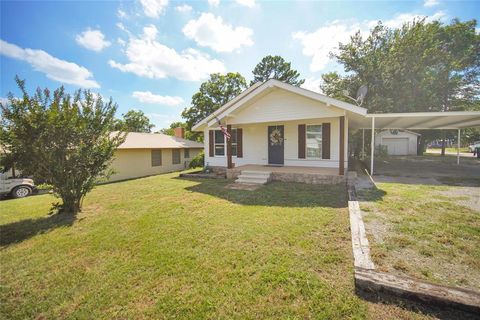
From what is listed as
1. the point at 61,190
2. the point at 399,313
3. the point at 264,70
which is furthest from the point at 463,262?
the point at 264,70

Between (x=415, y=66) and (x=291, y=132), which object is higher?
(x=415, y=66)

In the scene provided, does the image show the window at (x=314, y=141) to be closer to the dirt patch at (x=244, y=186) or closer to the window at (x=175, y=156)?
the dirt patch at (x=244, y=186)

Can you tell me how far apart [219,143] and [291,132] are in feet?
14.5

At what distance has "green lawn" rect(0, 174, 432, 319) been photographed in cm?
223

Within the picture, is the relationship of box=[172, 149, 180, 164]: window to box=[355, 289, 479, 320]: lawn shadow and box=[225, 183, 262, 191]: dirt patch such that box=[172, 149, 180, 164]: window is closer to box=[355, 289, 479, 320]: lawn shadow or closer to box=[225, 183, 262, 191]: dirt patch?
box=[225, 183, 262, 191]: dirt patch

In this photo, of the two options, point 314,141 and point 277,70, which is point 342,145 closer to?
point 314,141

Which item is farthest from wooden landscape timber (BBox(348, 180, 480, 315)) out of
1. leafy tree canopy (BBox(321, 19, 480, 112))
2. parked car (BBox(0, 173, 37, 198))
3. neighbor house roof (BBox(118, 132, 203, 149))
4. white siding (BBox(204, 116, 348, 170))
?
leafy tree canopy (BBox(321, 19, 480, 112))

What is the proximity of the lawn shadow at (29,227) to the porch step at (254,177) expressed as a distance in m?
5.72

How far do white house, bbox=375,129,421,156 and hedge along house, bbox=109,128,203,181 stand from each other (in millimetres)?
22745

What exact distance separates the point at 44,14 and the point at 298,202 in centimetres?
997

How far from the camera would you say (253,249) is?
10.9 ft

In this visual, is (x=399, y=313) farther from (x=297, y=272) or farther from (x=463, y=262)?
(x=463, y=262)

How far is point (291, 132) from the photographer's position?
1034 centimetres

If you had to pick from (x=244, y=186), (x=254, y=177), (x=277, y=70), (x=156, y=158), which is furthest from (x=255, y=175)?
(x=277, y=70)
